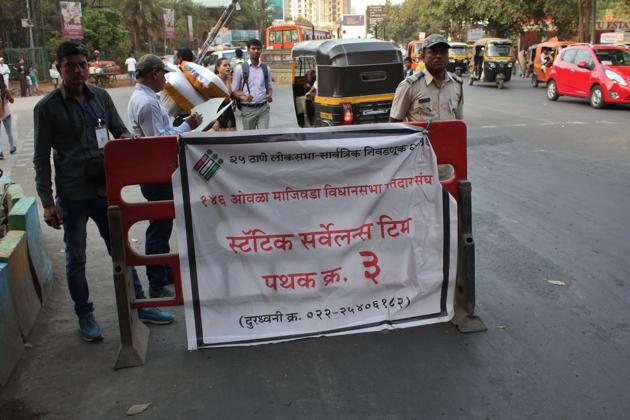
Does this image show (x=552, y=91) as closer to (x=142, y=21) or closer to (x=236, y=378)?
(x=236, y=378)

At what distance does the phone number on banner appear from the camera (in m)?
3.70

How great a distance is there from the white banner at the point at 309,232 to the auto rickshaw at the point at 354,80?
761cm

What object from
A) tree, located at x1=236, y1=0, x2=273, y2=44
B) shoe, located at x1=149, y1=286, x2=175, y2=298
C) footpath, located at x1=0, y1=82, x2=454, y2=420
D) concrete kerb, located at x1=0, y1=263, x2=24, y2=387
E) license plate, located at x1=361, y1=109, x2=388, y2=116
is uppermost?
tree, located at x1=236, y1=0, x2=273, y2=44

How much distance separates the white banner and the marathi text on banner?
39.3 metres

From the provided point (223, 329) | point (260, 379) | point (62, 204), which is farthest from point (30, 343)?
point (260, 379)

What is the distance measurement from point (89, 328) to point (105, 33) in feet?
160

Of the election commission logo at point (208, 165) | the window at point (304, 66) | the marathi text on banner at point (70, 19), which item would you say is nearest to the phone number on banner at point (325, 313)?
the election commission logo at point (208, 165)

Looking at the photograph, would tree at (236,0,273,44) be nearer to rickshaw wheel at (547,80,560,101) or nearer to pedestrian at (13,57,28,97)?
pedestrian at (13,57,28,97)

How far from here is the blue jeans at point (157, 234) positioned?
444 centimetres

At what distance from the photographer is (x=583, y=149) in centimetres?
1055

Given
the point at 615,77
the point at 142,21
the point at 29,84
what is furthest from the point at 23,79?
the point at 615,77

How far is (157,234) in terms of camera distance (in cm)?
454

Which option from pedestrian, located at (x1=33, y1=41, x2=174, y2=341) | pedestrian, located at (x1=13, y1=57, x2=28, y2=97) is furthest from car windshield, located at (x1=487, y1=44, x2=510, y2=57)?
pedestrian, located at (x1=33, y1=41, x2=174, y2=341)

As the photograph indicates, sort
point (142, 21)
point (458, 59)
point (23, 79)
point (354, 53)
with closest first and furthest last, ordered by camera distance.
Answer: point (354, 53) < point (23, 79) < point (458, 59) < point (142, 21)
